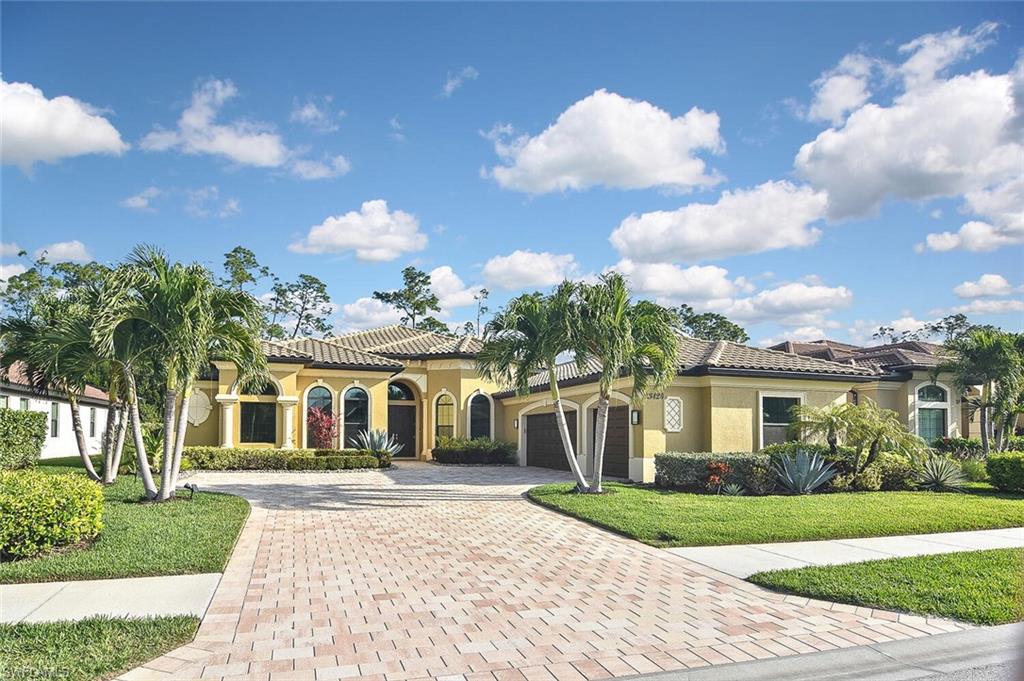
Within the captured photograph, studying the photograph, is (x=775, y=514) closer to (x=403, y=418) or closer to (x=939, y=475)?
(x=939, y=475)

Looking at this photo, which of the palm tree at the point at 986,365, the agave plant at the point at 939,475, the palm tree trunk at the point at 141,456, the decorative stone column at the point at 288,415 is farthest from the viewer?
the decorative stone column at the point at 288,415

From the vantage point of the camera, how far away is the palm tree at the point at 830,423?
16.9m

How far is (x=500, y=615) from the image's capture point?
6.82 metres

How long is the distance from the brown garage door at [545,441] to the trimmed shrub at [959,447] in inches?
458

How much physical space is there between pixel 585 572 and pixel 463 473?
577 inches

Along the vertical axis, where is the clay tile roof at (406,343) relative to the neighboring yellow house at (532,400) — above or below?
above

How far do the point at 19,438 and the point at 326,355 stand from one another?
34.0ft

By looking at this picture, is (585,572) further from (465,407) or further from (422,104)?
Result: (465,407)

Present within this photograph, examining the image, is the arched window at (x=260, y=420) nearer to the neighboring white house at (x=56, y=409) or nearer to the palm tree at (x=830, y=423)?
the neighboring white house at (x=56, y=409)

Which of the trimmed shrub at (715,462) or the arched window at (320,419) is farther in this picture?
the arched window at (320,419)

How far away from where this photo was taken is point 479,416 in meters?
30.3

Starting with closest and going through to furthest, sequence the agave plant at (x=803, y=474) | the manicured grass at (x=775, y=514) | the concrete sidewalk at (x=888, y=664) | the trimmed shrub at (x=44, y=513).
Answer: the concrete sidewalk at (x=888, y=664) < the trimmed shrub at (x=44, y=513) < the manicured grass at (x=775, y=514) < the agave plant at (x=803, y=474)

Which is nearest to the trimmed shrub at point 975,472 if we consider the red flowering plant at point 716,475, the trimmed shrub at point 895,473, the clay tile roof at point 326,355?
the trimmed shrub at point 895,473

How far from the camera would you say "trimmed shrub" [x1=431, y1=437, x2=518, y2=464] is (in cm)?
2738
